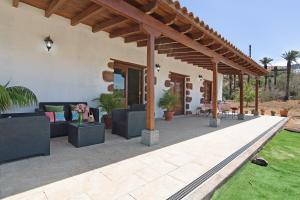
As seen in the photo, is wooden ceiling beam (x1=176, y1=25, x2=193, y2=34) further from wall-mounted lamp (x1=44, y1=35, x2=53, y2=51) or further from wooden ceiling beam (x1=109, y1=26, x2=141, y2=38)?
wall-mounted lamp (x1=44, y1=35, x2=53, y2=51)

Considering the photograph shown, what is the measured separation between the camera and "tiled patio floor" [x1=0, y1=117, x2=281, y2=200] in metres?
2.01

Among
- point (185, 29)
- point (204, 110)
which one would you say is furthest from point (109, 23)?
point (204, 110)

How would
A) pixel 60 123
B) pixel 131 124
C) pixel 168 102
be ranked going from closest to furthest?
pixel 60 123
pixel 131 124
pixel 168 102

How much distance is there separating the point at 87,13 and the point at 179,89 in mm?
6143

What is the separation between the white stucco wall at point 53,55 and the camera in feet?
13.0

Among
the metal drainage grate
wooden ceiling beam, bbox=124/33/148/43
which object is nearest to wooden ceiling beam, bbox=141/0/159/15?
wooden ceiling beam, bbox=124/33/148/43

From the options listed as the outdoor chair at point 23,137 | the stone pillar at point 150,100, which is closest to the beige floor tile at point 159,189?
the stone pillar at point 150,100

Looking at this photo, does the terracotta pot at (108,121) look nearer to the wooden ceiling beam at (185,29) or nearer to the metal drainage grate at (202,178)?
the wooden ceiling beam at (185,29)

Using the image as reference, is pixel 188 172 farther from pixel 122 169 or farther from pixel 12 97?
pixel 12 97

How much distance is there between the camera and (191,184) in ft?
7.39

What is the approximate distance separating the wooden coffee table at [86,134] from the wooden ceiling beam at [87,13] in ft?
7.27

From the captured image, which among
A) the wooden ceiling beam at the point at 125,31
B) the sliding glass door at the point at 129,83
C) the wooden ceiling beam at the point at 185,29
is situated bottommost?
the sliding glass door at the point at 129,83

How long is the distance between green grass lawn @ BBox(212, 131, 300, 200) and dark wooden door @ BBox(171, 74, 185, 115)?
5.49 meters

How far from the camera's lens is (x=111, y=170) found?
2.58 m
